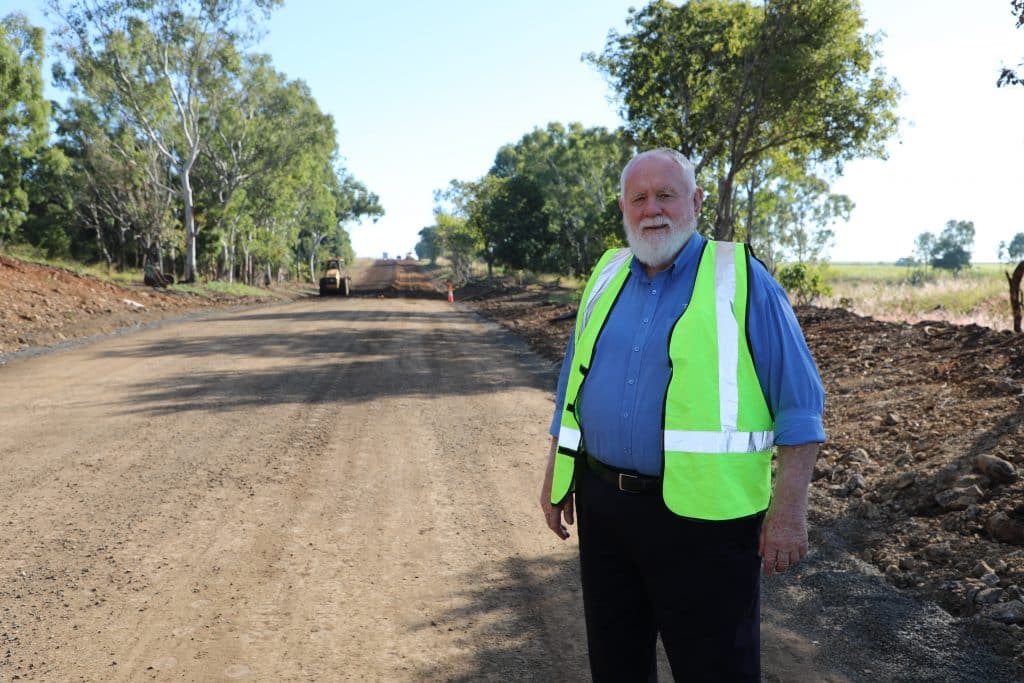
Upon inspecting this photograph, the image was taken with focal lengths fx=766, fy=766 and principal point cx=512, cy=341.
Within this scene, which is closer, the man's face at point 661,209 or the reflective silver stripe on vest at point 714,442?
the reflective silver stripe on vest at point 714,442

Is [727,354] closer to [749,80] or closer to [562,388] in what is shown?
[562,388]

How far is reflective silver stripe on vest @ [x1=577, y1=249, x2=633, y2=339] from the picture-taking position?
261 centimetres

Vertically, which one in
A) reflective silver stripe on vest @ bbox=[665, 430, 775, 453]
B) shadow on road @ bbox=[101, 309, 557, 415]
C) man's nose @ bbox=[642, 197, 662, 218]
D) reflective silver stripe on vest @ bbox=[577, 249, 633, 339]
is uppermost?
man's nose @ bbox=[642, 197, 662, 218]

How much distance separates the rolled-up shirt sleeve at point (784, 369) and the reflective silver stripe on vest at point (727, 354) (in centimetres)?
6

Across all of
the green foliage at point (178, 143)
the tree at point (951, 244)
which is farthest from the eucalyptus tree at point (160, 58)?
the tree at point (951, 244)

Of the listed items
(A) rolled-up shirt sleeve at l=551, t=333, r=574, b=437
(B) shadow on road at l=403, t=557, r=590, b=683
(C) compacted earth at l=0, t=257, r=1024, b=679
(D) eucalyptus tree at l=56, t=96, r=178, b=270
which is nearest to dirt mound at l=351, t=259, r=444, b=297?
(D) eucalyptus tree at l=56, t=96, r=178, b=270

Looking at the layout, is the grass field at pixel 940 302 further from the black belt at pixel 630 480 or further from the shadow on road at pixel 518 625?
the black belt at pixel 630 480

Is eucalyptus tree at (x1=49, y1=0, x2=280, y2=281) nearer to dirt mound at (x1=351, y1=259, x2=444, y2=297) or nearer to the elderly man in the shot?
dirt mound at (x1=351, y1=259, x2=444, y2=297)

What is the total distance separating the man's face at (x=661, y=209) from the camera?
240 centimetres

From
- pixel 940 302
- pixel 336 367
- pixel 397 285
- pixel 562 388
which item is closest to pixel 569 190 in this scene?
pixel 397 285

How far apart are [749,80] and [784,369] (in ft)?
61.5

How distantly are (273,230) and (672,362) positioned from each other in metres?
55.4

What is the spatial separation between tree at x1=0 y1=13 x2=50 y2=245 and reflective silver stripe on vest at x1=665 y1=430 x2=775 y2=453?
42307mm

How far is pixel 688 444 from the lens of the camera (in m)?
2.13
